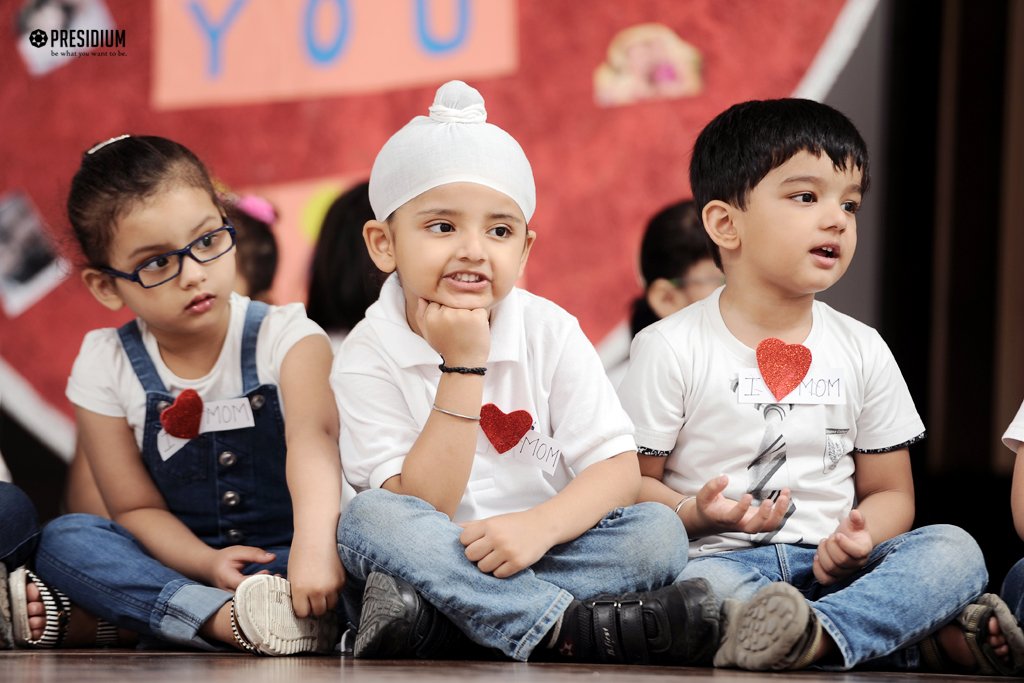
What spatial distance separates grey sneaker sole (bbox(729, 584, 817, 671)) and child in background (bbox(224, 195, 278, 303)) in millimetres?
1532

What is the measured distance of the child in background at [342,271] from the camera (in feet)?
7.99

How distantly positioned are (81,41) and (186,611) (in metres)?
2.11

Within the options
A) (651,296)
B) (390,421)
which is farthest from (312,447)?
(651,296)

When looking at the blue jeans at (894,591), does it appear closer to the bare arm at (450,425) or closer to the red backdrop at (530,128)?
the bare arm at (450,425)

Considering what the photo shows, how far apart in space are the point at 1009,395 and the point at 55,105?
8.41 ft

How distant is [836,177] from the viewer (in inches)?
66.9

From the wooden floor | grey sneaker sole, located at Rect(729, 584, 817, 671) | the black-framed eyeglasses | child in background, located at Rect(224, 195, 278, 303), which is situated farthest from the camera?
child in background, located at Rect(224, 195, 278, 303)

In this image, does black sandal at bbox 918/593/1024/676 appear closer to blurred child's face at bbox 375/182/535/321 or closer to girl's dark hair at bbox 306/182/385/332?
blurred child's face at bbox 375/182/535/321

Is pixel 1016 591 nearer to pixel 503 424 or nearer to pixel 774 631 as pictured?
pixel 774 631

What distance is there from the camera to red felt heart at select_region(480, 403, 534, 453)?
5.29ft

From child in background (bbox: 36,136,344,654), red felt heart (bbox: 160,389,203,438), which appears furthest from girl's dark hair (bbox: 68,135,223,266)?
red felt heart (bbox: 160,389,203,438)

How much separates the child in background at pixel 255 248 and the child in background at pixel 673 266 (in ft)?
2.70

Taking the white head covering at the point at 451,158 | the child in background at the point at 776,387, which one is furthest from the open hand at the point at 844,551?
the white head covering at the point at 451,158

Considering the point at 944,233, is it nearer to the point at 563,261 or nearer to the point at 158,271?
the point at 563,261
